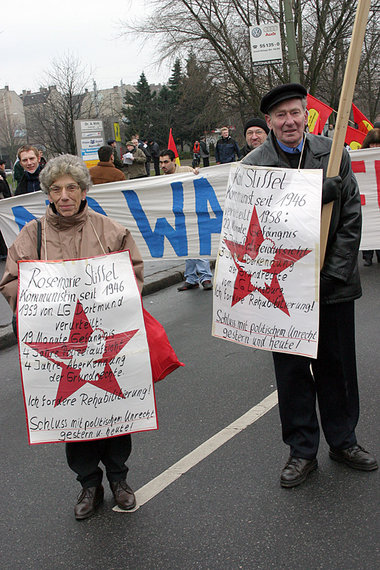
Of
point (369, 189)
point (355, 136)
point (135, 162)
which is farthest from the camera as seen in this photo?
point (135, 162)

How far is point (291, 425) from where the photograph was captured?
3119 millimetres

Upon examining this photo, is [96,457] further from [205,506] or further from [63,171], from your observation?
[63,171]

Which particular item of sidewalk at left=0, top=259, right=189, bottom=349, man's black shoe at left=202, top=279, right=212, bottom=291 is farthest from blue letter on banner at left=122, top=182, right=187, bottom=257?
man's black shoe at left=202, top=279, right=212, bottom=291

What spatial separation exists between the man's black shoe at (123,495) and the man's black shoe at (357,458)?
107 centimetres

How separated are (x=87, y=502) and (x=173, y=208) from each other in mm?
4375

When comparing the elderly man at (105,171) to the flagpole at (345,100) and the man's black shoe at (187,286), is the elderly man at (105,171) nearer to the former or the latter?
the man's black shoe at (187,286)

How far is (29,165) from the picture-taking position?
23.4 ft

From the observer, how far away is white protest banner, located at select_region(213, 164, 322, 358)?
278 cm

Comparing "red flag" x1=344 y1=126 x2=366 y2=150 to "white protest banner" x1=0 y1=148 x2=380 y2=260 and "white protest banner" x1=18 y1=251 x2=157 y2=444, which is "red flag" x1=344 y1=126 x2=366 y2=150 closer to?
"white protest banner" x1=0 y1=148 x2=380 y2=260

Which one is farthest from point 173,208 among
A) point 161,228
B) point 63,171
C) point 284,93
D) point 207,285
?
point 284,93

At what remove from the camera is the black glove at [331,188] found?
273cm

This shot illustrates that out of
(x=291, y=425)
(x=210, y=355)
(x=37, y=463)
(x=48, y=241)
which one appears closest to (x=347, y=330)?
(x=291, y=425)

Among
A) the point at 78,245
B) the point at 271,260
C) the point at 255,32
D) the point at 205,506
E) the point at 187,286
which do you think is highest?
the point at 255,32

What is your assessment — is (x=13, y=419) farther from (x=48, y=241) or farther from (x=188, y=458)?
(x=48, y=241)
